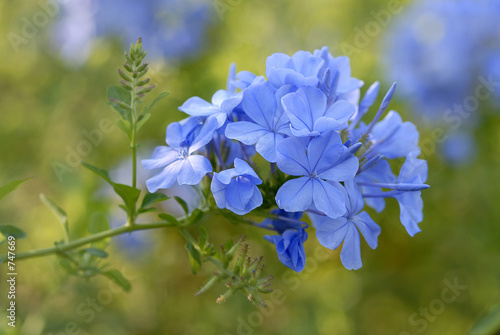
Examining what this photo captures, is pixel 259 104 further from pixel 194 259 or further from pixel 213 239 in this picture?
pixel 213 239

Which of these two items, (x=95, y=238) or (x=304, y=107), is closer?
(x=304, y=107)

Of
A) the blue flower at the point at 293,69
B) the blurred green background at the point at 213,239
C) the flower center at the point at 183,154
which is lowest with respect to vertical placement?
the blurred green background at the point at 213,239

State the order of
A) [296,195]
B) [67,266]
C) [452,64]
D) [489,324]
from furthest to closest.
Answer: [452,64] < [489,324] < [67,266] < [296,195]

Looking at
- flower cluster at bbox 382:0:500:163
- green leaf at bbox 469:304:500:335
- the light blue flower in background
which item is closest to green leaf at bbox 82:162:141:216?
green leaf at bbox 469:304:500:335

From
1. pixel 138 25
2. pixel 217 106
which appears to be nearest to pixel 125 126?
pixel 217 106

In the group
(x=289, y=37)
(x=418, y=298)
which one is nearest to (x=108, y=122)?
(x=289, y=37)

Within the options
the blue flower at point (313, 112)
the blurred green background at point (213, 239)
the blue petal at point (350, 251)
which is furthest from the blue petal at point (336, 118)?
the blurred green background at point (213, 239)

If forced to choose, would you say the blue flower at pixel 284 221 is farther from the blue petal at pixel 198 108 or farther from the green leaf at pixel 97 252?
the green leaf at pixel 97 252
